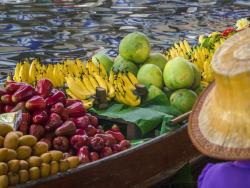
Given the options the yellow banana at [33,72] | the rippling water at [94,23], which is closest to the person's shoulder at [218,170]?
the yellow banana at [33,72]

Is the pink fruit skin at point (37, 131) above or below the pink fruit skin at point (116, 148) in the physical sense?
above

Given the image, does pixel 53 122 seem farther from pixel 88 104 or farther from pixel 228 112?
pixel 228 112

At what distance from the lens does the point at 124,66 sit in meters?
4.48

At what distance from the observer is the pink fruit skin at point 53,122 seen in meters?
3.16

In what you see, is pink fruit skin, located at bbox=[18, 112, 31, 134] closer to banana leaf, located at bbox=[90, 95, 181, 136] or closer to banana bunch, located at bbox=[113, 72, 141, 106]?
banana leaf, located at bbox=[90, 95, 181, 136]

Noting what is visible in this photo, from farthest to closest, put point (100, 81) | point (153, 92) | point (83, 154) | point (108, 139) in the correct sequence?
1. point (100, 81)
2. point (153, 92)
3. point (108, 139)
4. point (83, 154)

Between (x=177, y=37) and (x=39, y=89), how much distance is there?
22.3 ft

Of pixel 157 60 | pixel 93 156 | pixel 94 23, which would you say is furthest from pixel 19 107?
pixel 94 23

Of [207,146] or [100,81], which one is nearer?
[207,146]

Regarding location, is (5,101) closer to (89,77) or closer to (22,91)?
(22,91)

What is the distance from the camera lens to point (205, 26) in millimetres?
11281

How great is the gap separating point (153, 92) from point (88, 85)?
21.3 inches

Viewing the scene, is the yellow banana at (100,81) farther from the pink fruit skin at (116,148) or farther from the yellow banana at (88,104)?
the pink fruit skin at (116,148)

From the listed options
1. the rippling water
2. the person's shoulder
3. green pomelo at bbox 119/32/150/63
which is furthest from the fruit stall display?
the rippling water
